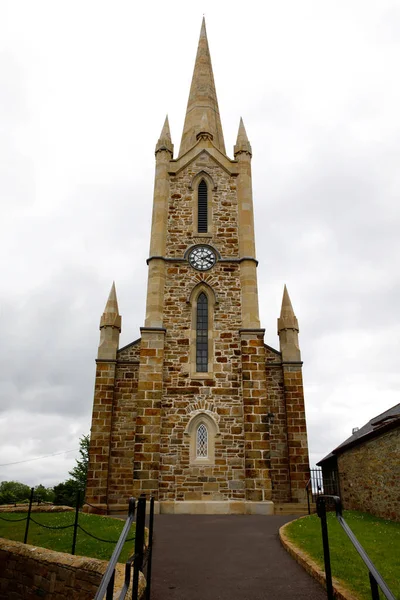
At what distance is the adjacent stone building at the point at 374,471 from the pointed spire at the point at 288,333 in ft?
13.9

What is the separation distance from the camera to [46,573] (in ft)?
27.9

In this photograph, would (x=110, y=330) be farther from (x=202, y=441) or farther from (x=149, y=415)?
(x=202, y=441)

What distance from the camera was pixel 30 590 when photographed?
892 cm

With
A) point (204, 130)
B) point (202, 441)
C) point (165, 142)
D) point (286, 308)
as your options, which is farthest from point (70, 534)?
point (204, 130)

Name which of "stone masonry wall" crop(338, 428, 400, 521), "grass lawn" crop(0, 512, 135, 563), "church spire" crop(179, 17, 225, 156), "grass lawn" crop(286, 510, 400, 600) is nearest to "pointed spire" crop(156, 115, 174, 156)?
"church spire" crop(179, 17, 225, 156)

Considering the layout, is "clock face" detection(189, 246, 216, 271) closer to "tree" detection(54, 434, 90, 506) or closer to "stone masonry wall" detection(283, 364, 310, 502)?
"stone masonry wall" detection(283, 364, 310, 502)

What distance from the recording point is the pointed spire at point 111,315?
777 inches

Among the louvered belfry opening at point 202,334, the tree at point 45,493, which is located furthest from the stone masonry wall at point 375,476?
the tree at point 45,493

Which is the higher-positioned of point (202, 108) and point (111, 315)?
point (202, 108)

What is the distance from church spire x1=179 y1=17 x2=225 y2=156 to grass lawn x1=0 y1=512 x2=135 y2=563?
58.8ft

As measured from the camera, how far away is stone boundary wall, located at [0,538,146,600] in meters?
7.54

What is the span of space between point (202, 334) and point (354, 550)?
1049 centimetres

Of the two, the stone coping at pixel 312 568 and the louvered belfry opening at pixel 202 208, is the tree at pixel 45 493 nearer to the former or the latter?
the louvered belfry opening at pixel 202 208

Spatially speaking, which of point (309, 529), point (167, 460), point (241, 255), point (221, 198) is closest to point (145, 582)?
point (309, 529)
